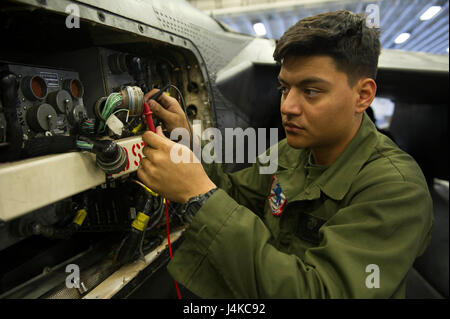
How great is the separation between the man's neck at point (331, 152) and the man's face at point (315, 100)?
62 mm

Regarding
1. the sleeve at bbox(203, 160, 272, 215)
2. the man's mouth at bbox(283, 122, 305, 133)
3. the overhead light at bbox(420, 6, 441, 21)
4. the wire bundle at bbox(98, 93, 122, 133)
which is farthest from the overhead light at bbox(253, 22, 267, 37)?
Result: the wire bundle at bbox(98, 93, 122, 133)

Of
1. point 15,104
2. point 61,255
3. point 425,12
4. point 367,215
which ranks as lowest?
point 61,255

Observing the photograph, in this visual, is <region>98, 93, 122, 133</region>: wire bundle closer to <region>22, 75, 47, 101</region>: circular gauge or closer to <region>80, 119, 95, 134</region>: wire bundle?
<region>80, 119, 95, 134</region>: wire bundle

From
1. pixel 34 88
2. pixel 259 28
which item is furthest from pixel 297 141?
pixel 259 28

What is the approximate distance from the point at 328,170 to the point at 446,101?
89.9 inches

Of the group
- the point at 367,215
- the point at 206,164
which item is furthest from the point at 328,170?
the point at 206,164

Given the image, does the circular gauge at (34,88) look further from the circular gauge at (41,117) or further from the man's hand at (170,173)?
the man's hand at (170,173)

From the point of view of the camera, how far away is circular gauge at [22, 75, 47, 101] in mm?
664

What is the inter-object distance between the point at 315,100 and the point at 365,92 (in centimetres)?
16

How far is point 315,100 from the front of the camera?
0.64 meters

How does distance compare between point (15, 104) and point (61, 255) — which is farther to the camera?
point (61, 255)

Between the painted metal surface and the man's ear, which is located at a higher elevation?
the man's ear
